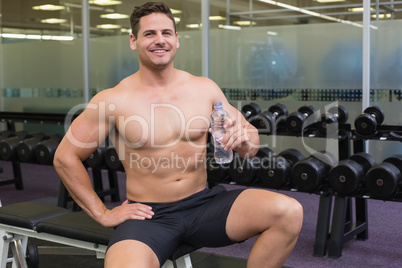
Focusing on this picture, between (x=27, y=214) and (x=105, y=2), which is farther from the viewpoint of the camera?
(x=105, y=2)

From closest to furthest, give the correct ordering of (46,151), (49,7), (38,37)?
1. (46,151)
2. (49,7)
3. (38,37)

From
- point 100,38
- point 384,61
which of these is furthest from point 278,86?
point 100,38

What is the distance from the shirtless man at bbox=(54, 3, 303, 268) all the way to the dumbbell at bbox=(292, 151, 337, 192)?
1271mm

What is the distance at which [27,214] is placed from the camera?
89.7 inches

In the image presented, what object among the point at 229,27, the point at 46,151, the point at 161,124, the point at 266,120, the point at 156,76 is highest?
the point at 229,27

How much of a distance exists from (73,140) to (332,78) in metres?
3.51

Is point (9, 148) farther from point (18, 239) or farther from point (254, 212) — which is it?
point (254, 212)

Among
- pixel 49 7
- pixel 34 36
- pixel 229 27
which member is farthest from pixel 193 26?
pixel 34 36

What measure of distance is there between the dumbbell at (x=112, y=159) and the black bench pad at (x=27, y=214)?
4.93 feet

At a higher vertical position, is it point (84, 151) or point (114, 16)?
point (114, 16)

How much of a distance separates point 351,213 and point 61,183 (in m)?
2.12

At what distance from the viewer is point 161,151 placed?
1881 mm

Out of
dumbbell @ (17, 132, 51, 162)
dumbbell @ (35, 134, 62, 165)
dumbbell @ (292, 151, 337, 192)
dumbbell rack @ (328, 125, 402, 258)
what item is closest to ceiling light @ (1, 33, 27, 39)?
dumbbell @ (17, 132, 51, 162)

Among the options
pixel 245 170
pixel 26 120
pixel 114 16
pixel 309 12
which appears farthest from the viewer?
pixel 114 16
